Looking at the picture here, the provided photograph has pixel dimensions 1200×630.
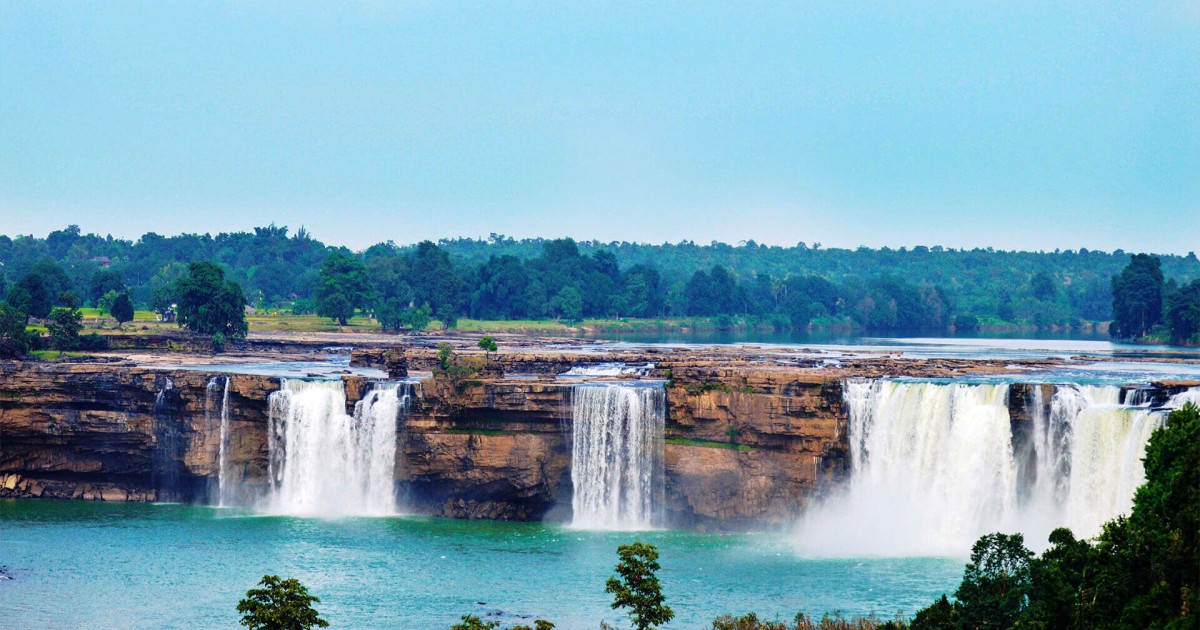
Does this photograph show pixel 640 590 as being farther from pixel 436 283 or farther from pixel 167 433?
pixel 436 283

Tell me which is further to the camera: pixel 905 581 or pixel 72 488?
pixel 72 488

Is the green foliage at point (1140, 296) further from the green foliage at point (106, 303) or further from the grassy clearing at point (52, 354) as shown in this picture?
the green foliage at point (106, 303)

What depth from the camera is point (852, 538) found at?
4344 centimetres

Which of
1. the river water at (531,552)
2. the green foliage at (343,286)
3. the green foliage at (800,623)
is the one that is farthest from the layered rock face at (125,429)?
the green foliage at (343,286)

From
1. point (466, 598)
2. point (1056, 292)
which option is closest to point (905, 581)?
point (466, 598)

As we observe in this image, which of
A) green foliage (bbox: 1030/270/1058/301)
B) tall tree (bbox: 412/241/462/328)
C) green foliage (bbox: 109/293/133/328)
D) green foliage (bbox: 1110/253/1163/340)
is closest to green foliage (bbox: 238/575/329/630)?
green foliage (bbox: 109/293/133/328)

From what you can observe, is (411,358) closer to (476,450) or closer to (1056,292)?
(476,450)

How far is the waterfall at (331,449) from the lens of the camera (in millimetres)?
48688

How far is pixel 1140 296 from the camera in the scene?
320ft

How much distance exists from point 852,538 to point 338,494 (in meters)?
19.0

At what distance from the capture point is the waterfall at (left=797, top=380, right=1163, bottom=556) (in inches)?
1565

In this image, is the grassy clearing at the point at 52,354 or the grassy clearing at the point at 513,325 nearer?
the grassy clearing at the point at 52,354

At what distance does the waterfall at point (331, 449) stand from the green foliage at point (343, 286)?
59276 mm

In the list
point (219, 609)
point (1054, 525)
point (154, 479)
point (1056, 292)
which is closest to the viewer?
point (219, 609)
